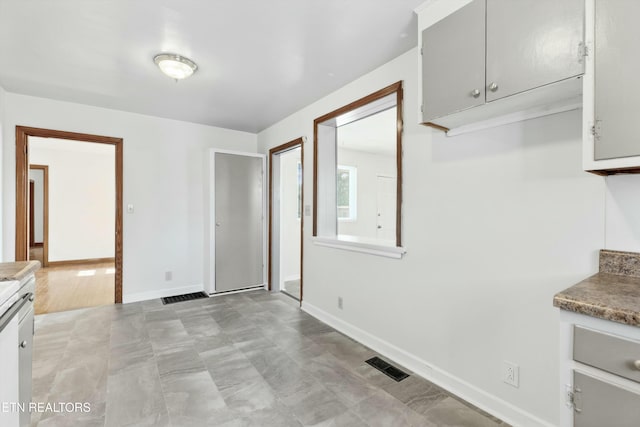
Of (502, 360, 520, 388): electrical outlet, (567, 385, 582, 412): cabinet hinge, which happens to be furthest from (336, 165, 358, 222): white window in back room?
(567, 385, 582, 412): cabinet hinge

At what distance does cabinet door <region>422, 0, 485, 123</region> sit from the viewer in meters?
1.57

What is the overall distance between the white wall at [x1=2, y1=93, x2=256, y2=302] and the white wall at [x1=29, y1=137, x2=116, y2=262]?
2808mm

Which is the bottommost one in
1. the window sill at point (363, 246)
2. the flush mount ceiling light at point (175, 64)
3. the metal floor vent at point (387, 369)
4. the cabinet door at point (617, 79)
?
the metal floor vent at point (387, 369)

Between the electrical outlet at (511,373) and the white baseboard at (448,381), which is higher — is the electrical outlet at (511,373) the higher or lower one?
the higher one

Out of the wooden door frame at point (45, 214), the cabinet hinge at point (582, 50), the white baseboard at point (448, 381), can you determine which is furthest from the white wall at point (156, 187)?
the cabinet hinge at point (582, 50)

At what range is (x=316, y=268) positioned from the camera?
3.49 meters

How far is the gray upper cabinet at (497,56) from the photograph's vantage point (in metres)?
1.27

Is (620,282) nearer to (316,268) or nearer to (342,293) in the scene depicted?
(342,293)

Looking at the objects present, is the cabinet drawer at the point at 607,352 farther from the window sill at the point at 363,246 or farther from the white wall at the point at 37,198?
the white wall at the point at 37,198

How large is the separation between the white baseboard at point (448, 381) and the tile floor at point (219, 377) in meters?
0.07

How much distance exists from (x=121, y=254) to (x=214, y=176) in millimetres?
1513

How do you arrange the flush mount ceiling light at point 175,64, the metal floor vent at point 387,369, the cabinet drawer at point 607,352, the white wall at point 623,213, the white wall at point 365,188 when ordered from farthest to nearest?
the white wall at point 365,188 → the flush mount ceiling light at point 175,64 → the metal floor vent at point 387,369 → the white wall at point 623,213 → the cabinet drawer at point 607,352

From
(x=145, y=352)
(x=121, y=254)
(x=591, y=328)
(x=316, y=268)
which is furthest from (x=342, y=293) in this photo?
(x=121, y=254)

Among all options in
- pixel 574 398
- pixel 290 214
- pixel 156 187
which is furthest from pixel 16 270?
pixel 290 214
